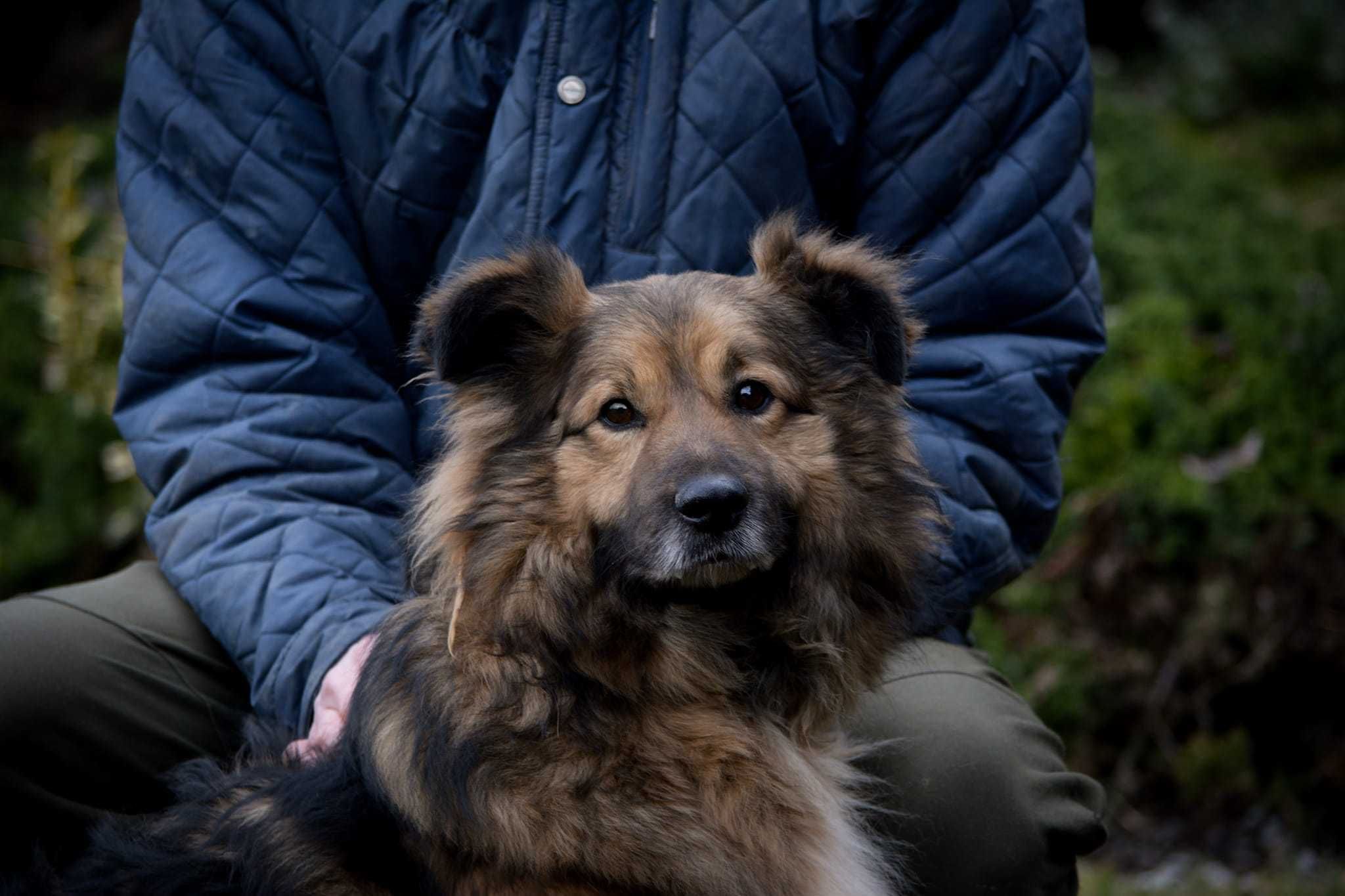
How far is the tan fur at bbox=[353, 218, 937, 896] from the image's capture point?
2.20m

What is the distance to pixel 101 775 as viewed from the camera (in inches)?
99.3

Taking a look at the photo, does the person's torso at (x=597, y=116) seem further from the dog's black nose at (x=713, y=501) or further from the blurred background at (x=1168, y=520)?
the blurred background at (x=1168, y=520)

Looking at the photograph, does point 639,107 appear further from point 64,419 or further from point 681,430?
point 64,419

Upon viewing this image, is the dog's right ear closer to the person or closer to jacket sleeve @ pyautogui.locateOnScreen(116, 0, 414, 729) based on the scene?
the person

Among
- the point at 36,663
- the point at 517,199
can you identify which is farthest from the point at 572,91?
the point at 36,663

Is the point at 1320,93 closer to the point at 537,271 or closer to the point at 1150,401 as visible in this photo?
the point at 1150,401

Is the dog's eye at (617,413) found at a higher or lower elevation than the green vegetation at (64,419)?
higher

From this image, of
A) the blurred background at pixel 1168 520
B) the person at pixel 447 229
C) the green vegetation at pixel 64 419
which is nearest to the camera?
the person at pixel 447 229

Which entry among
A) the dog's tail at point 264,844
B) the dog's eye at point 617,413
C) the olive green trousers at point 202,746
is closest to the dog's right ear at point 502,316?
the dog's eye at point 617,413

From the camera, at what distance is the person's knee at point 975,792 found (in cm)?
238

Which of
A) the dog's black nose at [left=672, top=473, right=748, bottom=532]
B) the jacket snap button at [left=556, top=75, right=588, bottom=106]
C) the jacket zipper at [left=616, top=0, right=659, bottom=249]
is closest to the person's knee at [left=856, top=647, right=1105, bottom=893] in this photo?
the dog's black nose at [left=672, top=473, right=748, bottom=532]

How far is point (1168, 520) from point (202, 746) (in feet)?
11.1

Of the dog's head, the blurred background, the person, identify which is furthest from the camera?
the blurred background

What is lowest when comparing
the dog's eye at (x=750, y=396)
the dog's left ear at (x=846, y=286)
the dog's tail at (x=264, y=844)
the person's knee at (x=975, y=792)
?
the person's knee at (x=975, y=792)
